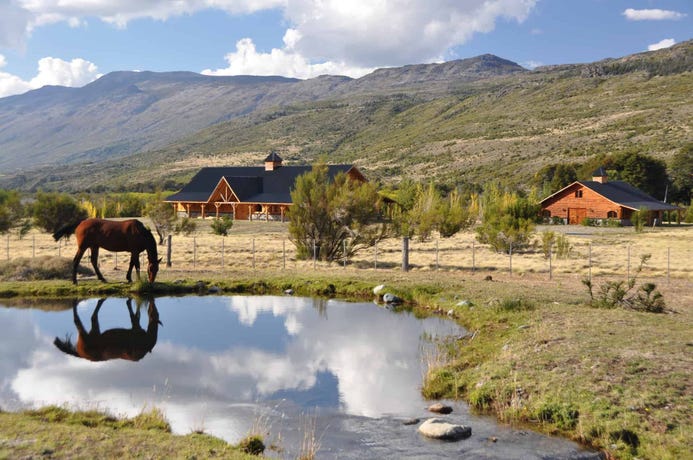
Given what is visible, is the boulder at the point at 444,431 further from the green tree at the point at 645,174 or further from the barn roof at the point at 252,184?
the green tree at the point at 645,174

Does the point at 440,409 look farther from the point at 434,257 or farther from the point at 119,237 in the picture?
the point at 434,257

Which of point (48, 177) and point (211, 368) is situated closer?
point (211, 368)

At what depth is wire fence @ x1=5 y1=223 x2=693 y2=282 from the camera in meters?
27.2

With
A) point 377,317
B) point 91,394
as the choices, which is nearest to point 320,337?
point 377,317

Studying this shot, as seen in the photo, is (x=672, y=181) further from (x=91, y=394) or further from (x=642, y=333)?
(x=91, y=394)

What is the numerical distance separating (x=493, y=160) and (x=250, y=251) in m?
74.1

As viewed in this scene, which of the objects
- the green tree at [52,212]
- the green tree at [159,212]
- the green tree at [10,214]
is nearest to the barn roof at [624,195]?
the green tree at [159,212]

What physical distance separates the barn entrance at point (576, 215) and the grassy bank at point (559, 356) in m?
39.9

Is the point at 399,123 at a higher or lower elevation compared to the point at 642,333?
higher

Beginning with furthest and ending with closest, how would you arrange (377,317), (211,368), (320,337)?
(377,317), (320,337), (211,368)

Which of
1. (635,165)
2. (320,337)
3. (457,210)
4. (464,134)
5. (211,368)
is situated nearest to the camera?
(211,368)

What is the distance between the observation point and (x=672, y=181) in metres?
72.6

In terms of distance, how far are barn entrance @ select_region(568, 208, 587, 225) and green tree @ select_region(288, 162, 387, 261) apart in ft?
118

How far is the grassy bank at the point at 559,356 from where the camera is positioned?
31.6ft
